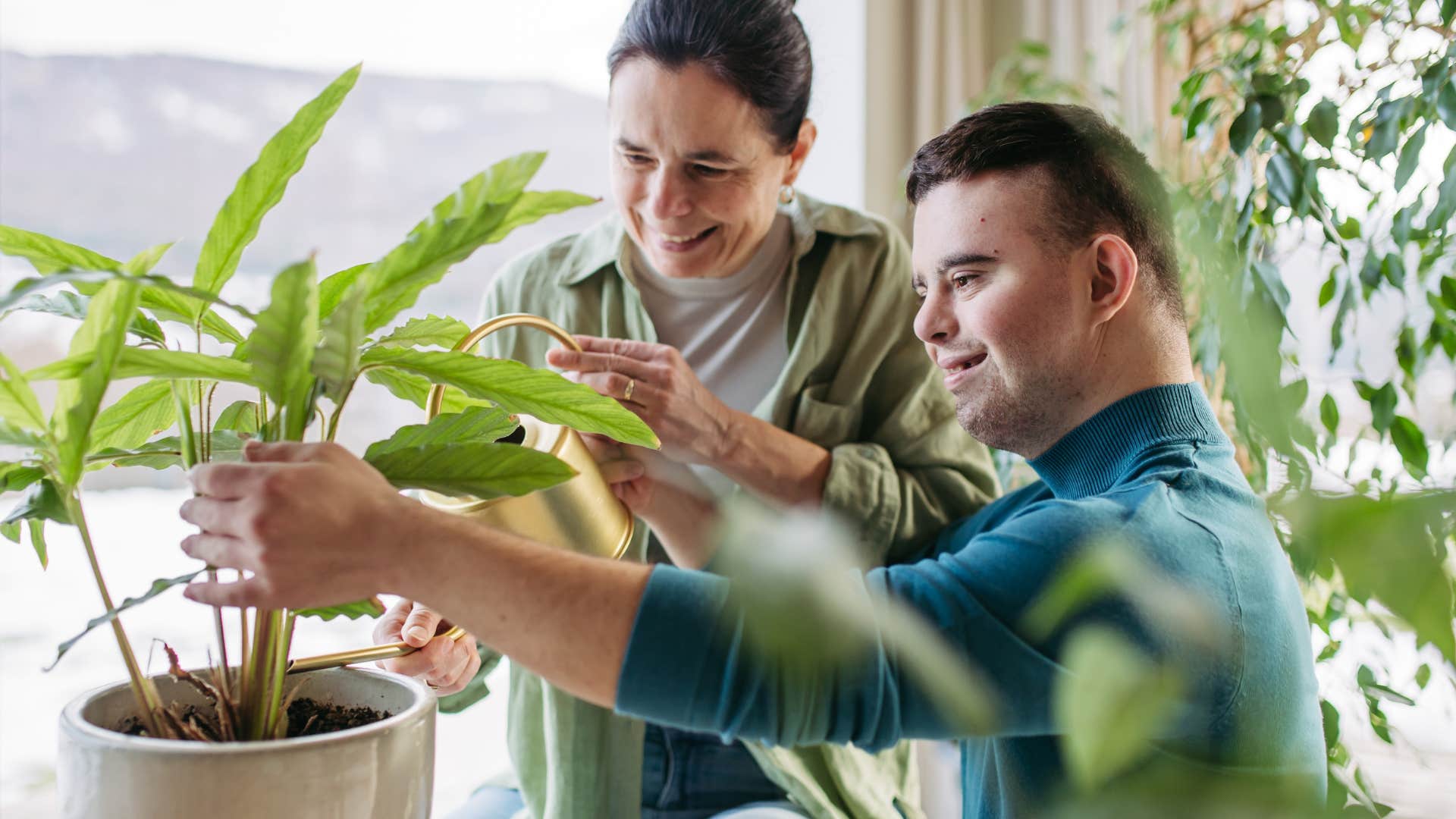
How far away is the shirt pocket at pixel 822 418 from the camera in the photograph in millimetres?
1356

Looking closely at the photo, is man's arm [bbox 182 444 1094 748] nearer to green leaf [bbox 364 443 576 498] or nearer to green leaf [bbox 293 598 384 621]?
green leaf [bbox 364 443 576 498]

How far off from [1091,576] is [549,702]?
1.11m

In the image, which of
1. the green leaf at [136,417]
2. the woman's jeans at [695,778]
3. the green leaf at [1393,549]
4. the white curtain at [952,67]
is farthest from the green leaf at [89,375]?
the white curtain at [952,67]

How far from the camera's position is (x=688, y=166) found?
4.11 ft

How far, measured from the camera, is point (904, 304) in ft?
4.60

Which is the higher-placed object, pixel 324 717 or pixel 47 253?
pixel 47 253

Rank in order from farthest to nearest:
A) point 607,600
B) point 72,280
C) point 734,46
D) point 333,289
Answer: point 734,46 → point 333,289 → point 607,600 → point 72,280

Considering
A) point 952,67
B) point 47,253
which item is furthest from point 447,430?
point 952,67

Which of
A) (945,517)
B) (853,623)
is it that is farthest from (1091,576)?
(945,517)

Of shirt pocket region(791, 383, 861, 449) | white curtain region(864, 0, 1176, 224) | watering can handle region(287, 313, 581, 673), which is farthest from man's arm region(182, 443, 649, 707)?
white curtain region(864, 0, 1176, 224)

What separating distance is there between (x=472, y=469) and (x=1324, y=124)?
820 mm

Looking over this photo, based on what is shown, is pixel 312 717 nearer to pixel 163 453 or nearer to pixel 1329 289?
pixel 163 453

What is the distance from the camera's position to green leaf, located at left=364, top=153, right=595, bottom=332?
62cm

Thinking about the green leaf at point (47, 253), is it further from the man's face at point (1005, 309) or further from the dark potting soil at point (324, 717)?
the man's face at point (1005, 309)
